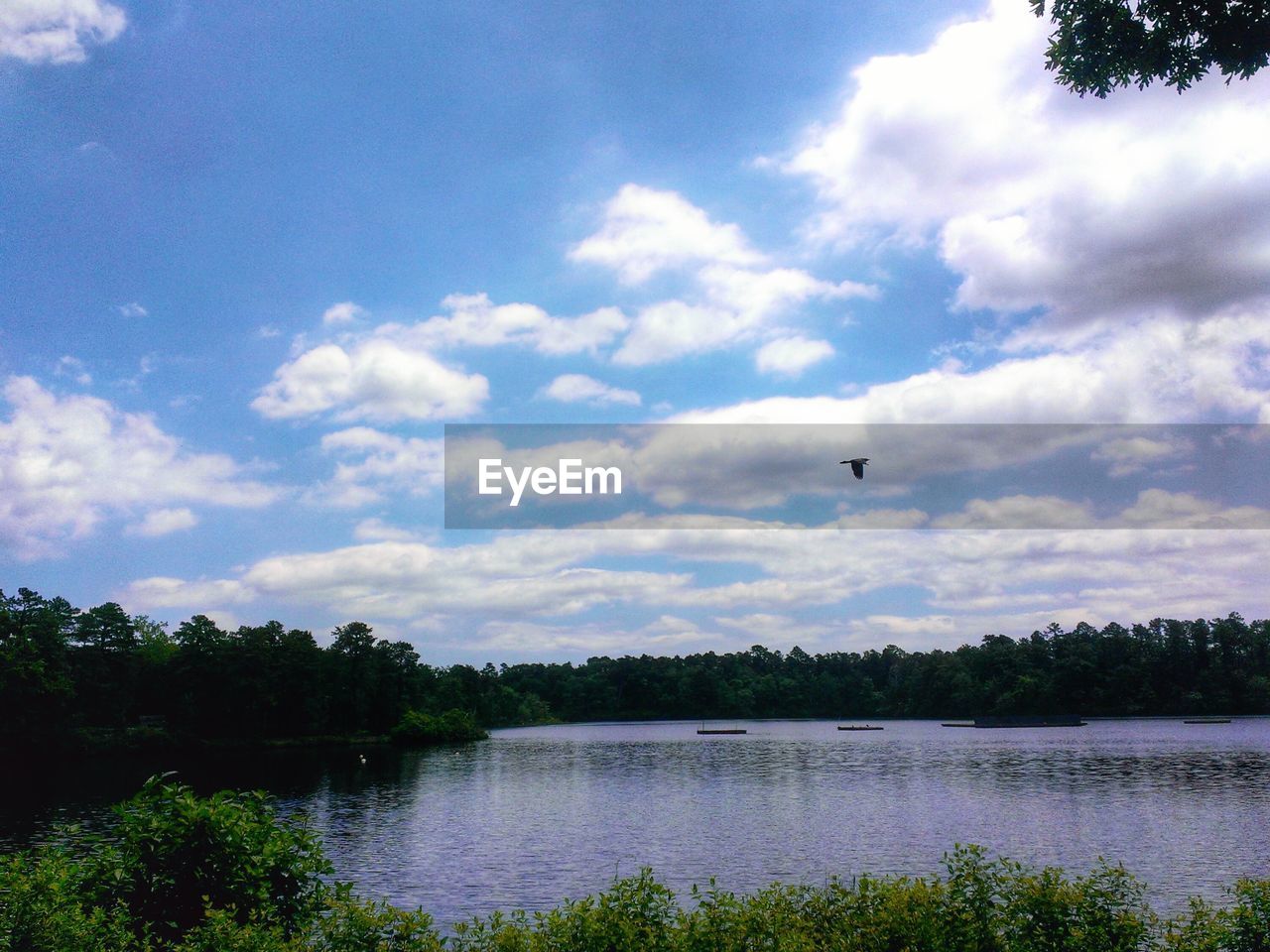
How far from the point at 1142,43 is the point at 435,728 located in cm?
15973

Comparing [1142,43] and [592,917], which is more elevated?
[1142,43]

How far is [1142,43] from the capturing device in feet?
57.4

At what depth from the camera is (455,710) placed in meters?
172

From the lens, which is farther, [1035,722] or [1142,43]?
[1035,722]

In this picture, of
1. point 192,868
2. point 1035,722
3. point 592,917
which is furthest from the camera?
point 1035,722

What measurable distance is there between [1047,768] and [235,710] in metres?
116

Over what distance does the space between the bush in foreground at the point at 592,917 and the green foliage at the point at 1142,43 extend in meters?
14.5

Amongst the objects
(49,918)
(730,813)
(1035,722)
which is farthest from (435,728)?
(49,918)

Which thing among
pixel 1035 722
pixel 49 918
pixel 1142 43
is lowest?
pixel 1035 722

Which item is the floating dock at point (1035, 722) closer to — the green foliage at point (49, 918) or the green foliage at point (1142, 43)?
the green foliage at point (1142, 43)

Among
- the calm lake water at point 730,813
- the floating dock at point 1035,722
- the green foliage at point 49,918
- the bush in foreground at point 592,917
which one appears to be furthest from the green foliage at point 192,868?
the floating dock at point 1035,722

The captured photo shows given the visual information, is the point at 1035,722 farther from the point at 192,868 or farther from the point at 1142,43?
the point at 192,868

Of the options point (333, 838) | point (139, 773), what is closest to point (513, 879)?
point (333, 838)

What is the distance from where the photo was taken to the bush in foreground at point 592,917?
1119cm
